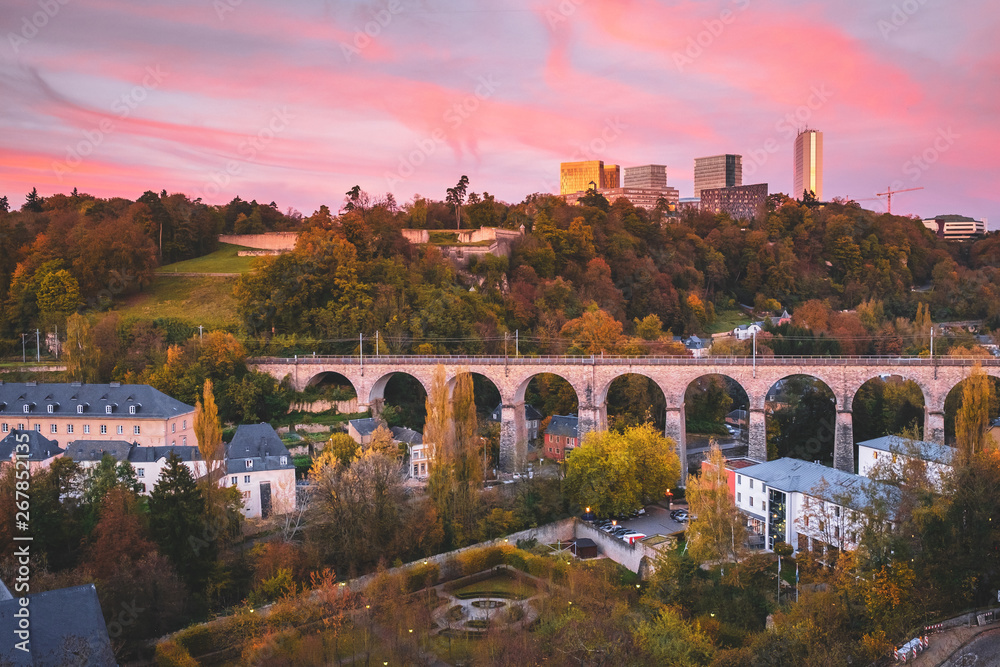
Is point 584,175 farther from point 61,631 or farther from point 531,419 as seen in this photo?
point 61,631

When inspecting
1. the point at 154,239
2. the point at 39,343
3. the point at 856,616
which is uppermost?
the point at 154,239

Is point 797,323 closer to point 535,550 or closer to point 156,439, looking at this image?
point 535,550

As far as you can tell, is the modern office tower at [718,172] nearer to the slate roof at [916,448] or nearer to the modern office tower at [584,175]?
the modern office tower at [584,175]

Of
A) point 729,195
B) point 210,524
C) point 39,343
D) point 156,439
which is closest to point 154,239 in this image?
point 39,343

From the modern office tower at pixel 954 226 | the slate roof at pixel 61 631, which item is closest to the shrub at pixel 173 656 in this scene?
the slate roof at pixel 61 631

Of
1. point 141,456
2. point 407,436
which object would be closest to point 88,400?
point 141,456

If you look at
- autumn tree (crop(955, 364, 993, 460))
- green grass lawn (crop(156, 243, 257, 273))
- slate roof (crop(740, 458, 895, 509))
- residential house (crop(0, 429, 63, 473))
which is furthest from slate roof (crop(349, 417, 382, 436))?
autumn tree (crop(955, 364, 993, 460))

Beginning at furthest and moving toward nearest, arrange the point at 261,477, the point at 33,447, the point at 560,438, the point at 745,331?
the point at 745,331 → the point at 560,438 → the point at 261,477 → the point at 33,447
